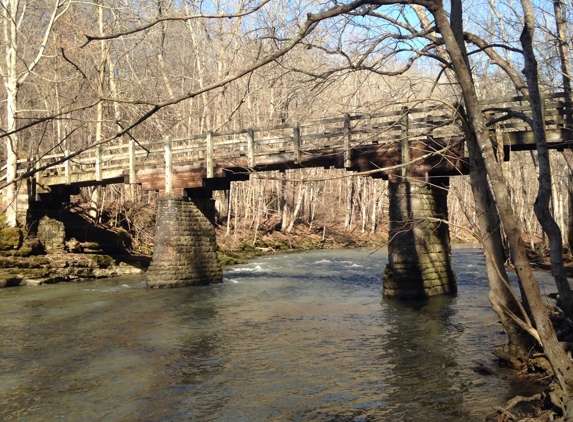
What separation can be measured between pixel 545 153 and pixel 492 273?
5.75ft

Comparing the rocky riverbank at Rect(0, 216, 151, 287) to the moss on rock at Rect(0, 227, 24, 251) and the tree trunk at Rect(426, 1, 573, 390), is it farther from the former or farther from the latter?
the tree trunk at Rect(426, 1, 573, 390)

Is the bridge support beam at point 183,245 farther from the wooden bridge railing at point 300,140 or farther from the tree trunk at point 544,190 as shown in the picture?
the tree trunk at point 544,190

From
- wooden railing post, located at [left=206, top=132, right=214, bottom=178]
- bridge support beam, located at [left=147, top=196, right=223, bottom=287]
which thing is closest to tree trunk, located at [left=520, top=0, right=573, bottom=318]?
wooden railing post, located at [left=206, top=132, right=214, bottom=178]

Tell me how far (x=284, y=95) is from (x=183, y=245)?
10.9m

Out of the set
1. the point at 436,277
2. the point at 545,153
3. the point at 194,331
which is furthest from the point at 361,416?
the point at 436,277

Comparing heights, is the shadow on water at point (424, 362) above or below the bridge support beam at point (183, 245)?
below

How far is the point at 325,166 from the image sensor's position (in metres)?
18.3

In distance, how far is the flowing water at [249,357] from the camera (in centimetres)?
752

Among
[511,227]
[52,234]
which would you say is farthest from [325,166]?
[52,234]

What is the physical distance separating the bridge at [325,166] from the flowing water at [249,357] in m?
1.37

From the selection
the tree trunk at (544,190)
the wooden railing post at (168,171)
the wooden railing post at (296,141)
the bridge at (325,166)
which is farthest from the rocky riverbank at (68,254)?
the tree trunk at (544,190)

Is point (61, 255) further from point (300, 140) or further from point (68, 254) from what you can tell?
point (300, 140)

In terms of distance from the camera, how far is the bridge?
14914mm

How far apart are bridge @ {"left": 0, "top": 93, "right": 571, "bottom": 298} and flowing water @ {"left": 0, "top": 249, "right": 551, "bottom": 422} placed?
1.37 metres
